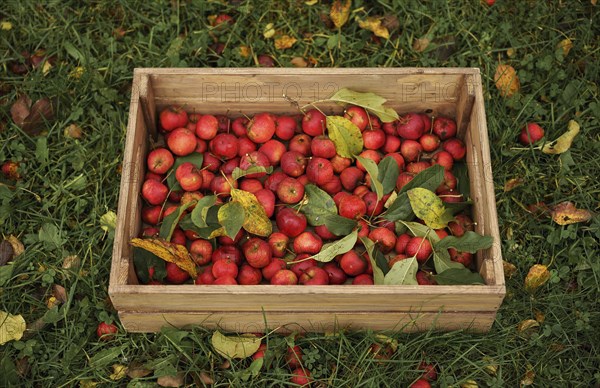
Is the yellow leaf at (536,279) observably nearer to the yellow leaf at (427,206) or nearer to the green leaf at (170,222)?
the yellow leaf at (427,206)

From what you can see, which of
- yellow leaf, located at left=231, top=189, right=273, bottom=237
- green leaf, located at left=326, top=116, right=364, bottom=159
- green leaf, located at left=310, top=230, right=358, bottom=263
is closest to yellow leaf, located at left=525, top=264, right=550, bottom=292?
green leaf, located at left=310, top=230, right=358, bottom=263

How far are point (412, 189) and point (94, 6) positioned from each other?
2244mm

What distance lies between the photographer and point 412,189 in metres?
3.20

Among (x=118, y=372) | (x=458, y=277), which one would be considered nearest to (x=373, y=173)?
(x=458, y=277)

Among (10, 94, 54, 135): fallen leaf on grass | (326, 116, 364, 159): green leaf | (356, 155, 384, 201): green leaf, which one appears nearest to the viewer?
(356, 155, 384, 201): green leaf

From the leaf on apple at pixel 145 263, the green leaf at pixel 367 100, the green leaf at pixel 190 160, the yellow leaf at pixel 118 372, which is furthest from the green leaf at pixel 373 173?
the yellow leaf at pixel 118 372

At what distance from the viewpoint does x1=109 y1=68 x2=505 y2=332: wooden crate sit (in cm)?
286

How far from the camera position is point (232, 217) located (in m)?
3.03

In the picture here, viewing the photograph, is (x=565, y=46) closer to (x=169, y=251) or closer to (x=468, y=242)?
(x=468, y=242)

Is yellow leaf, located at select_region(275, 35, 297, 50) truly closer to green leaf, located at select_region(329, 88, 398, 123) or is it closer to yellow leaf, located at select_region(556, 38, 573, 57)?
green leaf, located at select_region(329, 88, 398, 123)

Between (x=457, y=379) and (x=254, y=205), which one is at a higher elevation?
(x=254, y=205)

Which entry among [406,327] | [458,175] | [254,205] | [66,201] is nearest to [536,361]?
[406,327]

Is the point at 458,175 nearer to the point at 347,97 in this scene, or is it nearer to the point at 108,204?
the point at 347,97

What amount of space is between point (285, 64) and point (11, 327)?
1.95 m
